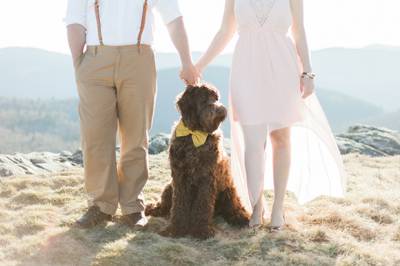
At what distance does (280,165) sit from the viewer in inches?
183

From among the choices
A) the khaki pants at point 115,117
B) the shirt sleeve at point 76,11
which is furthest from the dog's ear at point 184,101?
the shirt sleeve at point 76,11

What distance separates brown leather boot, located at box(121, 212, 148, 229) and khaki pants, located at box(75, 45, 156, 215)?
5 cm

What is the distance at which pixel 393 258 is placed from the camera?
423cm

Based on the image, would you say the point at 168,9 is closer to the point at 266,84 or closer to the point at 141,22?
the point at 141,22

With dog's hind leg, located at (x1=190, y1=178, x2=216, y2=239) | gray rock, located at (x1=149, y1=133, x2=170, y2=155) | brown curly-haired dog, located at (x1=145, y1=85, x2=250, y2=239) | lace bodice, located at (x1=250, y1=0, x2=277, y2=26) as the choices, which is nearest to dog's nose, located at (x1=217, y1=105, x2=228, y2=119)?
brown curly-haired dog, located at (x1=145, y1=85, x2=250, y2=239)

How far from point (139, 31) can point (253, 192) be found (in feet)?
5.69

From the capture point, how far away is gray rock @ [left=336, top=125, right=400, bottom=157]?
14.2 metres

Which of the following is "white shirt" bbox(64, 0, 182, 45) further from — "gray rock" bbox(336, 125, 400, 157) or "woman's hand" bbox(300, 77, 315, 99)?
"gray rock" bbox(336, 125, 400, 157)

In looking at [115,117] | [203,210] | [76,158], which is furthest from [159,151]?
[203,210]

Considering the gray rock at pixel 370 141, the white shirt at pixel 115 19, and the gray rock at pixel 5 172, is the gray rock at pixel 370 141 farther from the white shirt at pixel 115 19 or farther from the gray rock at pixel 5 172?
the white shirt at pixel 115 19

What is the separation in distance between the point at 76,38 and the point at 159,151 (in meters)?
8.72

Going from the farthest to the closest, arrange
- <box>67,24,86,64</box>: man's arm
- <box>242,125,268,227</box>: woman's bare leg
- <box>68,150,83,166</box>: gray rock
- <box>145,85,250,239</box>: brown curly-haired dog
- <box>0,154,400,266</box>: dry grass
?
<box>68,150,83,166</box>: gray rock, <box>242,125,268,227</box>: woman's bare leg, <box>67,24,86,64</box>: man's arm, <box>145,85,250,239</box>: brown curly-haired dog, <box>0,154,400,266</box>: dry grass

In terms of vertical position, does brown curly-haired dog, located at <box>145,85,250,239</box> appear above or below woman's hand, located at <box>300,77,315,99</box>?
below

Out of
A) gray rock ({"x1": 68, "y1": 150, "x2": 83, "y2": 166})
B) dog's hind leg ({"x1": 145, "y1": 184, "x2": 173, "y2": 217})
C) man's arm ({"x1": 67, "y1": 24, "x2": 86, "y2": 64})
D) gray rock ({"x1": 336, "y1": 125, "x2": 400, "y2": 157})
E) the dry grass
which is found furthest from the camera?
gray rock ({"x1": 336, "y1": 125, "x2": 400, "y2": 157})
